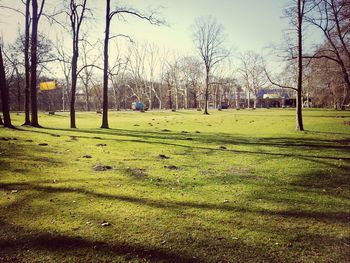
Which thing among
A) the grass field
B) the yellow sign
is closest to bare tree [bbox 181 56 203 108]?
the yellow sign

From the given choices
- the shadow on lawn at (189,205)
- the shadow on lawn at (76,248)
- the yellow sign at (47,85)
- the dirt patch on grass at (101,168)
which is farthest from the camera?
the yellow sign at (47,85)

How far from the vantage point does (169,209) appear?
5.34 metres

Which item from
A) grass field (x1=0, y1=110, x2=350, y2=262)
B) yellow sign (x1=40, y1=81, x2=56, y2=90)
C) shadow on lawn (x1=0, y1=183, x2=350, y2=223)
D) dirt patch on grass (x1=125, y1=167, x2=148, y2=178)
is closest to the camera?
grass field (x1=0, y1=110, x2=350, y2=262)

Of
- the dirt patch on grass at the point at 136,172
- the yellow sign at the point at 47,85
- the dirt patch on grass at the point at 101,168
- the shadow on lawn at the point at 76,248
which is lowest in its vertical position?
the shadow on lawn at the point at 76,248

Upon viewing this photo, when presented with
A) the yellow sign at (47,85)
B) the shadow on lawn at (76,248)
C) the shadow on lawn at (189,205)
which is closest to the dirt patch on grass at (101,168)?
the shadow on lawn at (189,205)

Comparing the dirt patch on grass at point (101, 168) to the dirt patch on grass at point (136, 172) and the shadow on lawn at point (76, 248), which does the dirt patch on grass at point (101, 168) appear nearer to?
the dirt patch on grass at point (136, 172)

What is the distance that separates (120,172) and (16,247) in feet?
13.3

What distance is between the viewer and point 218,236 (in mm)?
4340

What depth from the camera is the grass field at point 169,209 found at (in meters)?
3.92

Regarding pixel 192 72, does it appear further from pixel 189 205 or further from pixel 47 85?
pixel 189 205

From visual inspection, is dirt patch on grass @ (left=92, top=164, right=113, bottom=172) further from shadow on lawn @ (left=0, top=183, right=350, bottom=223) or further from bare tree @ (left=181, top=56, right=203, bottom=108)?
bare tree @ (left=181, top=56, right=203, bottom=108)

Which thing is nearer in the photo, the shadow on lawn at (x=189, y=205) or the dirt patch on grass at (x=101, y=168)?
the shadow on lawn at (x=189, y=205)

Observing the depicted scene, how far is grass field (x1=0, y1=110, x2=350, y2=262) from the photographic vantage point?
3916 mm

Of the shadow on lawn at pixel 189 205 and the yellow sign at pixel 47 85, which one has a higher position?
the yellow sign at pixel 47 85
